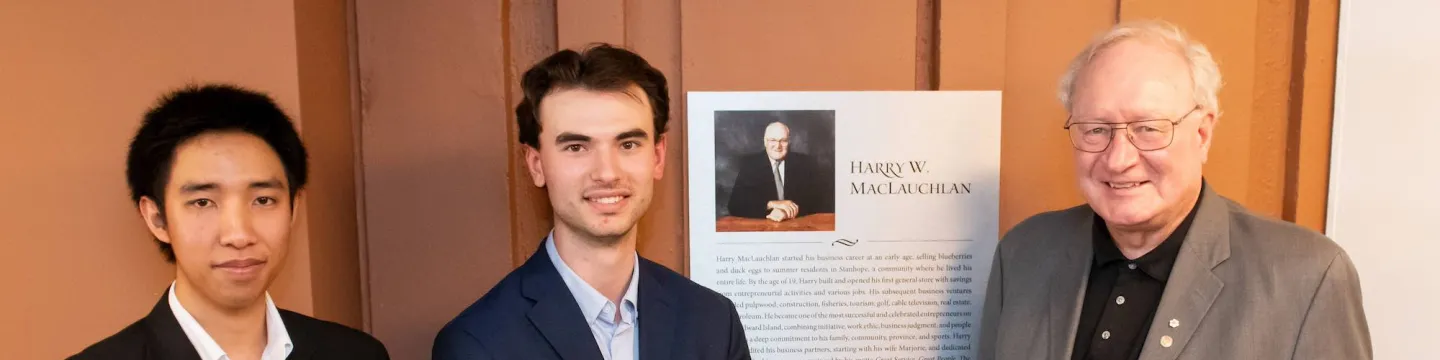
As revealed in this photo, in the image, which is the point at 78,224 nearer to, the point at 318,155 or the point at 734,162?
the point at 318,155

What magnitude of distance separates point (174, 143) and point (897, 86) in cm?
154

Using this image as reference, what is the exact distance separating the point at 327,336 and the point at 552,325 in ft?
1.41

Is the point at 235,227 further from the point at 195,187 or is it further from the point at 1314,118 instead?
the point at 1314,118

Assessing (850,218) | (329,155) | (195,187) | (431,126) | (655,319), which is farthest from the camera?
(850,218)

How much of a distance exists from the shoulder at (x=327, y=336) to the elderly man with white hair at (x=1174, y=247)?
1.38 metres

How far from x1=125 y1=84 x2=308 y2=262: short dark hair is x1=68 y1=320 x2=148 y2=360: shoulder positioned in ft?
0.47

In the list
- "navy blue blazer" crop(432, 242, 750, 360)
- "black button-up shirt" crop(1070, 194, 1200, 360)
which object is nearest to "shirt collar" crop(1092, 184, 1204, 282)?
"black button-up shirt" crop(1070, 194, 1200, 360)

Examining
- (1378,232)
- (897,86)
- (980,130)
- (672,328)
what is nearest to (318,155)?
(672,328)

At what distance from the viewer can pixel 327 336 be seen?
1.51m

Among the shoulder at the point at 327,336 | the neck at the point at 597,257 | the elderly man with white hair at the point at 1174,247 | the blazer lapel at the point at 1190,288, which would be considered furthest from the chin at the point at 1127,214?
the shoulder at the point at 327,336

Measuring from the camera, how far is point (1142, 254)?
60.9 inches

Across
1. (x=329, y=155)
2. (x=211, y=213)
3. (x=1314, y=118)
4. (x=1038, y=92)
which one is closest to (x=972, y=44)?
(x=1038, y=92)

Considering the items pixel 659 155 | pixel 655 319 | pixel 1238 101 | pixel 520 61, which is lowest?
pixel 655 319

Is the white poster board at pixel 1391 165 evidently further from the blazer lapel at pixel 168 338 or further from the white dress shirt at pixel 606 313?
the blazer lapel at pixel 168 338
